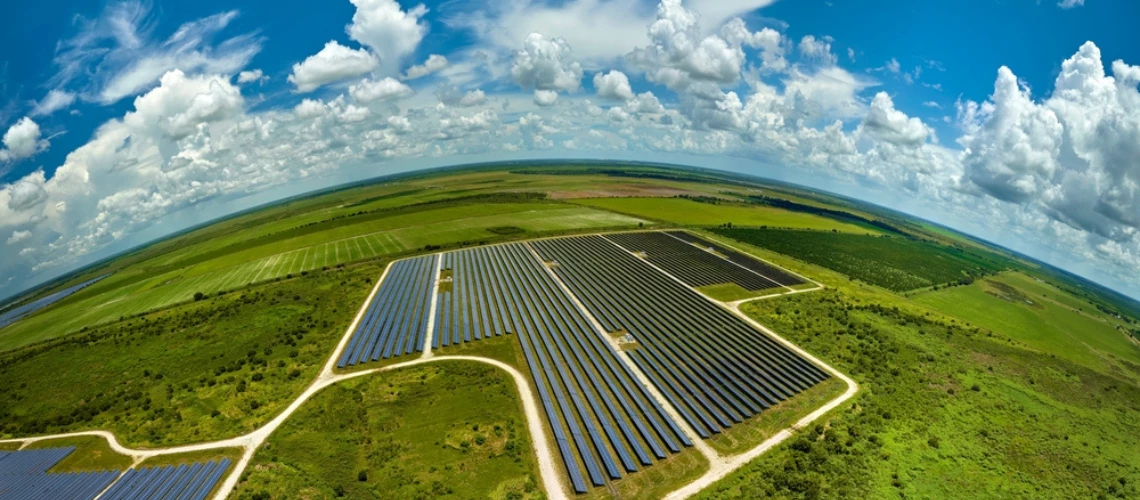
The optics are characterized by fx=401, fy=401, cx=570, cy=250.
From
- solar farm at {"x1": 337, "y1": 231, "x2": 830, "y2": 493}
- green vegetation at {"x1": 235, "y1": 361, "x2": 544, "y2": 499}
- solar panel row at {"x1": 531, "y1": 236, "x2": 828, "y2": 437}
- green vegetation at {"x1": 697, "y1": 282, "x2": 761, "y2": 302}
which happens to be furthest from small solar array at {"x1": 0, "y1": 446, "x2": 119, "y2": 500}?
green vegetation at {"x1": 697, "y1": 282, "x2": 761, "y2": 302}

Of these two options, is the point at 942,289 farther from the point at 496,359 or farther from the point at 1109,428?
the point at 496,359

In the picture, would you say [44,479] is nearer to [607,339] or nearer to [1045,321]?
[607,339]

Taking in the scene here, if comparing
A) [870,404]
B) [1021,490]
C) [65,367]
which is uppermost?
[870,404]

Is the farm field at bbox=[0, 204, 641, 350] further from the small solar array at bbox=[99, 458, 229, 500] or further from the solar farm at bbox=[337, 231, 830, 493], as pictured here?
the small solar array at bbox=[99, 458, 229, 500]

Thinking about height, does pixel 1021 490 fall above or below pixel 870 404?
below

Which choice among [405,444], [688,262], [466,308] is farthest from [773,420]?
[688,262]

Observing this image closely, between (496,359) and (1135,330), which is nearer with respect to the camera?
(496,359)

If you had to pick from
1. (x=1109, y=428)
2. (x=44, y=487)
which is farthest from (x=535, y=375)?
(x=1109, y=428)
